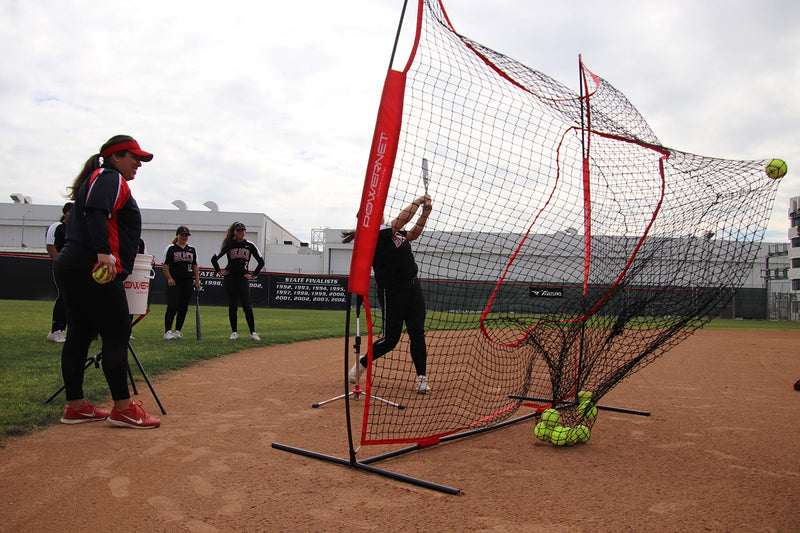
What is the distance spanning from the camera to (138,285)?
3.87 m

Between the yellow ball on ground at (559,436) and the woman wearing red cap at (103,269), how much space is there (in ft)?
9.02

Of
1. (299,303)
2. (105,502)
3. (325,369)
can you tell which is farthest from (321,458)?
(299,303)

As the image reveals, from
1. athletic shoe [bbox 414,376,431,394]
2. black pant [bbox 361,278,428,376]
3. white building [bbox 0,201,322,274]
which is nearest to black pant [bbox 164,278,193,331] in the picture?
black pant [bbox 361,278,428,376]

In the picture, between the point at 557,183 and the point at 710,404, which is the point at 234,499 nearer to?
the point at 557,183

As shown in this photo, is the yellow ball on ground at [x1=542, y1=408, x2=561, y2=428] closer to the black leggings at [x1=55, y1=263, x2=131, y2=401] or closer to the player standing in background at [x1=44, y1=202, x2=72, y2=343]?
the black leggings at [x1=55, y1=263, x2=131, y2=401]

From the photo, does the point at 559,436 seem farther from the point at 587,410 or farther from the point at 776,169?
the point at 776,169

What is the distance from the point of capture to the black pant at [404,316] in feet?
15.4

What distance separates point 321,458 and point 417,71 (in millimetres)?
2394

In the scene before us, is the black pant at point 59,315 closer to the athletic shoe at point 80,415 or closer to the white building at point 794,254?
the athletic shoe at point 80,415

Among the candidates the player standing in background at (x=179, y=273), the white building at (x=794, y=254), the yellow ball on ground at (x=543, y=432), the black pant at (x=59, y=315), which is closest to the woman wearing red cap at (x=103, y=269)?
the yellow ball on ground at (x=543, y=432)

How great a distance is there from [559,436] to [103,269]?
315 cm

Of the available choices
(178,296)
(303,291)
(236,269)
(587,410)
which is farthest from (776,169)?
(303,291)

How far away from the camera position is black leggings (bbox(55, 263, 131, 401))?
3.34 metres

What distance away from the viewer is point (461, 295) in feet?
12.8
